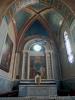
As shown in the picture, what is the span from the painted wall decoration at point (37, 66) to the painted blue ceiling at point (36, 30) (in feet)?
9.35

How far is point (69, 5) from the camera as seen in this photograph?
7289 millimetres

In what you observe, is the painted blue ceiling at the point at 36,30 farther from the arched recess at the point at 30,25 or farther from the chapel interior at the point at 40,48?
the arched recess at the point at 30,25

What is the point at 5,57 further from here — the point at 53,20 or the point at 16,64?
the point at 53,20

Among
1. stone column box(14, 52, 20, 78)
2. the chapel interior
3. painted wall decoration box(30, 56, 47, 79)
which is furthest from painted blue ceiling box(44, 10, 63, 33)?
stone column box(14, 52, 20, 78)

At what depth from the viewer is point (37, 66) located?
10.4 metres

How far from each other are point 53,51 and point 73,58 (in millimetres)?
3497

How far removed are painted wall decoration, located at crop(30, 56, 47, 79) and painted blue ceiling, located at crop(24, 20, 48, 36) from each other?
9.35 ft

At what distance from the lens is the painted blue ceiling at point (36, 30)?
478 inches

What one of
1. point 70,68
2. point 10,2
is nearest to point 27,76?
point 70,68

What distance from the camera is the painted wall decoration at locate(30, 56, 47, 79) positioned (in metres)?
10.0

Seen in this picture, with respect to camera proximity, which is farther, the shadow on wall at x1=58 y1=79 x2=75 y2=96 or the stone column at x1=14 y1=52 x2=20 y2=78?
the stone column at x1=14 y1=52 x2=20 y2=78

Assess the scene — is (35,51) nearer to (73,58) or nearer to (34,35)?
(34,35)

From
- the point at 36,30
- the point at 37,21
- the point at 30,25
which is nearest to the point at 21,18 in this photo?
the point at 30,25

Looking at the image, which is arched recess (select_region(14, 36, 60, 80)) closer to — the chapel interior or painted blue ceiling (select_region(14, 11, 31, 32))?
the chapel interior
